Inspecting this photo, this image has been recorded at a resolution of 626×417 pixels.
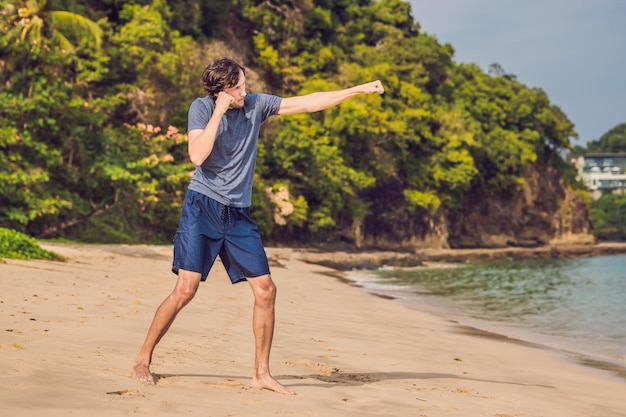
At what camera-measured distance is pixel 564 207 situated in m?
71.9

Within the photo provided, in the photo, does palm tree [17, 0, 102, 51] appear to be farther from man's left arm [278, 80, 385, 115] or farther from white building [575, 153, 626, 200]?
white building [575, 153, 626, 200]

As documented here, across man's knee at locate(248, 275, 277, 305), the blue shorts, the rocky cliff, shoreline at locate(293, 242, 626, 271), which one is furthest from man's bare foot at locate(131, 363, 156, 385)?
the rocky cliff

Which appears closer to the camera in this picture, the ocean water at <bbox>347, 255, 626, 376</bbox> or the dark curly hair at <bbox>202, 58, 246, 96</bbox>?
the dark curly hair at <bbox>202, 58, 246, 96</bbox>

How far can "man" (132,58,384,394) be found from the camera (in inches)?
191

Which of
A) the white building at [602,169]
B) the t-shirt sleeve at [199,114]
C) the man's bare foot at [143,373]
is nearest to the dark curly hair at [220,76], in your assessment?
the t-shirt sleeve at [199,114]

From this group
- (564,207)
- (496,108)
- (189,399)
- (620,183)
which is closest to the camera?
(189,399)

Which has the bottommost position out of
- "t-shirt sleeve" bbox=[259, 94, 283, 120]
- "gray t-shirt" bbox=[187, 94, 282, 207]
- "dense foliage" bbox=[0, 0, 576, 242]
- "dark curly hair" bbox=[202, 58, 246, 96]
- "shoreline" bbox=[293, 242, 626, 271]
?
"shoreline" bbox=[293, 242, 626, 271]

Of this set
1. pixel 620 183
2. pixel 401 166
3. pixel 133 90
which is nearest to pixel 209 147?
pixel 133 90

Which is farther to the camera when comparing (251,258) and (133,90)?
(133,90)

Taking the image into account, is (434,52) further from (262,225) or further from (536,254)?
(262,225)

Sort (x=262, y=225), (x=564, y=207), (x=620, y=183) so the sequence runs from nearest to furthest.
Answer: (x=262, y=225), (x=564, y=207), (x=620, y=183)

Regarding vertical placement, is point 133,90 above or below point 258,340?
above

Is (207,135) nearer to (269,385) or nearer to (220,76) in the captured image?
(220,76)

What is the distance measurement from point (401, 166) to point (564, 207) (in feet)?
79.2
